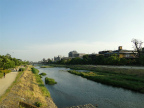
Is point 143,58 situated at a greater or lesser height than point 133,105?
greater

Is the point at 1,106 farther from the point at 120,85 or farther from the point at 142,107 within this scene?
the point at 120,85

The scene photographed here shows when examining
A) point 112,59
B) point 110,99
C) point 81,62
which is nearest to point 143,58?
point 112,59

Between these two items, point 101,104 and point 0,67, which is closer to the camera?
point 101,104

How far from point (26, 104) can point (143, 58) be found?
5738 centimetres

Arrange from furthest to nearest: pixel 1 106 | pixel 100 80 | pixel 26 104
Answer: pixel 100 80
pixel 26 104
pixel 1 106

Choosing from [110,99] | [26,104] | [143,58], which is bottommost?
[110,99]

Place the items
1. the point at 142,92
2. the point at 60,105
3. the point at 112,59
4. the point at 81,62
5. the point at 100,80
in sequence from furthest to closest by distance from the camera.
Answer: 1. the point at 81,62
2. the point at 112,59
3. the point at 100,80
4. the point at 142,92
5. the point at 60,105

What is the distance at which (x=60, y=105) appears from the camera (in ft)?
62.0

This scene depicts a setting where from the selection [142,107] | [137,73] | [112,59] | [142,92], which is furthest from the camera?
[112,59]

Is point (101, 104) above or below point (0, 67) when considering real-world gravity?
below

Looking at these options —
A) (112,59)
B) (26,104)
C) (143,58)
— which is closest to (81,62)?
(112,59)

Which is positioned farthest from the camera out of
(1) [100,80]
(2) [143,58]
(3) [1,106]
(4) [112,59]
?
(4) [112,59]

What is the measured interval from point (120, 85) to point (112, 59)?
4912 centimetres

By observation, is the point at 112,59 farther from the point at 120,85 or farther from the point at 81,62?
the point at 81,62
